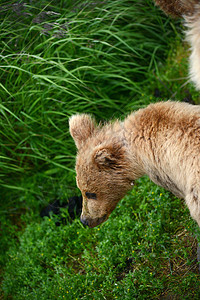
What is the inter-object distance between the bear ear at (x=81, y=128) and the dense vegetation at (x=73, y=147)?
→ 3.59 feet

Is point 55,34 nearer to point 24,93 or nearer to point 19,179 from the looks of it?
point 24,93

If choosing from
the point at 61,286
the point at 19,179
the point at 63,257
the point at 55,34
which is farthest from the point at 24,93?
the point at 61,286

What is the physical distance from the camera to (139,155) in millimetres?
3426

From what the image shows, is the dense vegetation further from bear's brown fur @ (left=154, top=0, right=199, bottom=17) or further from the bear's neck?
bear's brown fur @ (left=154, top=0, right=199, bottom=17)

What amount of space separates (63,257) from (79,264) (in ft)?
0.76

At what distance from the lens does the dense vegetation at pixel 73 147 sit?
3.96 meters

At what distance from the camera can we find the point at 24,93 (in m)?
5.18

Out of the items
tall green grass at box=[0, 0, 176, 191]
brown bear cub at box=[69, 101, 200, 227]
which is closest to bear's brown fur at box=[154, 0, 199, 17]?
brown bear cub at box=[69, 101, 200, 227]

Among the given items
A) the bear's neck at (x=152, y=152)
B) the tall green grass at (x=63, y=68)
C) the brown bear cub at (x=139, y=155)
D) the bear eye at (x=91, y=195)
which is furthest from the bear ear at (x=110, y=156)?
the tall green grass at (x=63, y=68)

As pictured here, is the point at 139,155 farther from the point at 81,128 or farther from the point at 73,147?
the point at 73,147

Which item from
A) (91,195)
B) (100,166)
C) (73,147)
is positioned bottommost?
(73,147)

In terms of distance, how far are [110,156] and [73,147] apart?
2.10m

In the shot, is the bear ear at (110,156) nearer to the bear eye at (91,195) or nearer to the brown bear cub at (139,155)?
the brown bear cub at (139,155)

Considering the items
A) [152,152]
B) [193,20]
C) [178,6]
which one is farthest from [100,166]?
[178,6]
